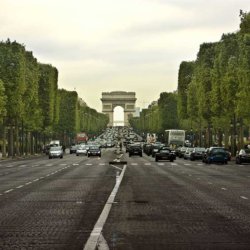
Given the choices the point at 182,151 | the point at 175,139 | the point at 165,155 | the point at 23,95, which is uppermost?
the point at 23,95

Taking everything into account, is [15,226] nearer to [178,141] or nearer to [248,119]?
[248,119]

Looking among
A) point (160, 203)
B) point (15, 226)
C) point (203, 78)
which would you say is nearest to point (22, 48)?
point (203, 78)

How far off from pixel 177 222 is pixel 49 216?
3560 mm

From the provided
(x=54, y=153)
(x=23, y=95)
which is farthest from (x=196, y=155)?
(x=23, y=95)

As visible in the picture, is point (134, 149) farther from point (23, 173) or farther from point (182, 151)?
point (23, 173)

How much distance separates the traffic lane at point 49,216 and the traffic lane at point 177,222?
2.17 ft

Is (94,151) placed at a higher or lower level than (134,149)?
lower

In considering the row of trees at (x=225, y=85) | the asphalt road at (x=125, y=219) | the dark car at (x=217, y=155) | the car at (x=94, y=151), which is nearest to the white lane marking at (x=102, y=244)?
the asphalt road at (x=125, y=219)

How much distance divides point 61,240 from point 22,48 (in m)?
90.5

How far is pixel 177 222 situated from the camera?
61.0 ft

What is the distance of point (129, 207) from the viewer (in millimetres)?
23281

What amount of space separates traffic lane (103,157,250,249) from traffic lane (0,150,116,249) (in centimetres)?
66

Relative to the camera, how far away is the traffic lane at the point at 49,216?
14.9m

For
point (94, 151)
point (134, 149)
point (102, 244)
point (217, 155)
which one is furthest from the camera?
point (134, 149)
